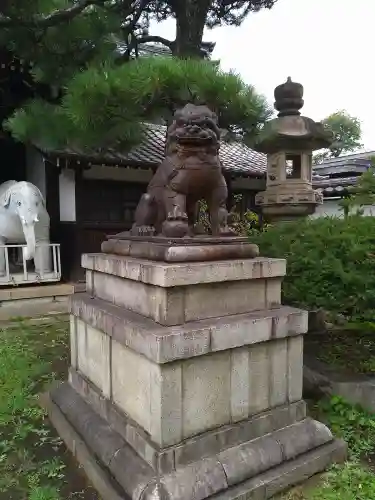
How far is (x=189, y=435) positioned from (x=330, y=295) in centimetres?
184

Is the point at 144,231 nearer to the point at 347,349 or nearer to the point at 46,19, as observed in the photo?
the point at 347,349

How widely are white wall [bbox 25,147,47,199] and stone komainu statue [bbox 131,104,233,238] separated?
6.97 m

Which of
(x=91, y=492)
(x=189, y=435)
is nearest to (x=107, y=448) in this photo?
(x=91, y=492)

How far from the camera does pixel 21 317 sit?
734cm

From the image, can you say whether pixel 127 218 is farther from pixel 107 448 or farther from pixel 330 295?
pixel 107 448

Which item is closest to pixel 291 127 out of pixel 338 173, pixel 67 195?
pixel 67 195

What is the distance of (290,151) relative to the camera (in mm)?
6191

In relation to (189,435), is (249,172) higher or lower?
higher

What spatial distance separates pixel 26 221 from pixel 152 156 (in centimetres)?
337

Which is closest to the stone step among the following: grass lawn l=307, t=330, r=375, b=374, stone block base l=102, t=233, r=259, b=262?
stone block base l=102, t=233, r=259, b=262

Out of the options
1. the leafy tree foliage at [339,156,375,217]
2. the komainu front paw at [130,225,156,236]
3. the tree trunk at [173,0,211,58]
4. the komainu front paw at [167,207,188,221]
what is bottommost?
the komainu front paw at [130,225,156,236]

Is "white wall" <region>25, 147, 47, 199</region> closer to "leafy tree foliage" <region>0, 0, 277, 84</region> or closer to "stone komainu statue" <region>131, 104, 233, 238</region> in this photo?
"leafy tree foliage" <region>0, 0, 277, 84</region>

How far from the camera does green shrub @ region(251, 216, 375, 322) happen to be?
3355 mm

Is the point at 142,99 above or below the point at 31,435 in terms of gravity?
above
